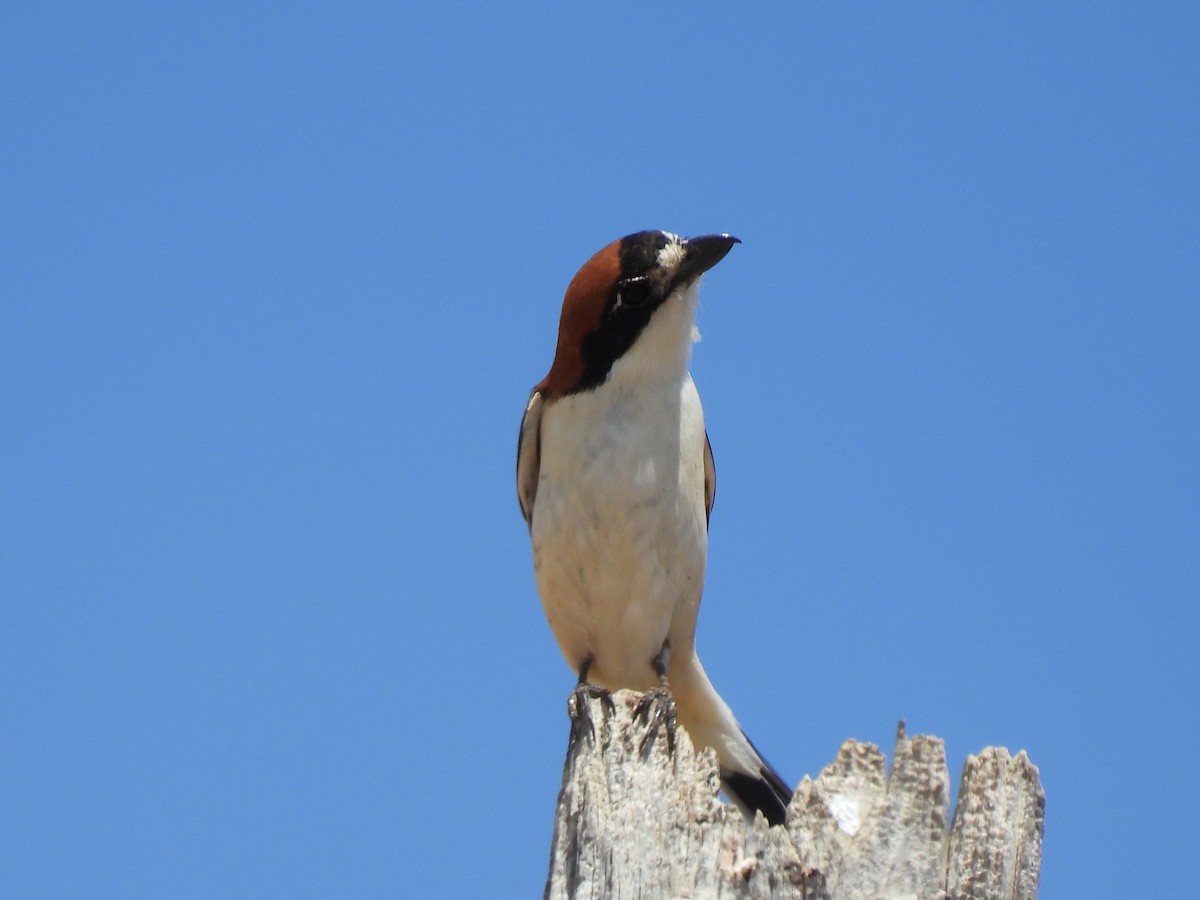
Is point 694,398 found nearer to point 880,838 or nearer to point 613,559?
A: point 613,559

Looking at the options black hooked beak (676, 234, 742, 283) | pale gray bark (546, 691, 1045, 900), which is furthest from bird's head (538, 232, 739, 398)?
pale gray bark (546, 691, 1045, 900)

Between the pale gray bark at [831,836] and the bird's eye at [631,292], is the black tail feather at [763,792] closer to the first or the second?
the bird's eye at [631,292]

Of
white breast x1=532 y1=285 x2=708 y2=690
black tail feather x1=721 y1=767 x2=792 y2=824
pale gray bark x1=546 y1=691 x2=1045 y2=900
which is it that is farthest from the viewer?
black tail feather x1=721 y1=767 x2=792 y2=824

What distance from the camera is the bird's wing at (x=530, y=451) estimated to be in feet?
25.7

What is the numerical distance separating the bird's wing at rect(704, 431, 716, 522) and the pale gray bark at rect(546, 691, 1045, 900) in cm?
322

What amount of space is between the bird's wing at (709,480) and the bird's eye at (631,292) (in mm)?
964

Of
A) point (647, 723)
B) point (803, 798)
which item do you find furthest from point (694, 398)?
point (803, 798)

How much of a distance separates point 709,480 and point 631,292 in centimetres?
130

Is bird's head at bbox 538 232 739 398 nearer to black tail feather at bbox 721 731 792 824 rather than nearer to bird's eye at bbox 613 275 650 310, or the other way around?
bird's eye at bbox 613 275 650 310

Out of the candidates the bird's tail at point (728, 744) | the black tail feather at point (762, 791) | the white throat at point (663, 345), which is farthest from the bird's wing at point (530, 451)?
the black tail feather at point (762, 791)

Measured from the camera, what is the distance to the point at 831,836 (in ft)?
15.0

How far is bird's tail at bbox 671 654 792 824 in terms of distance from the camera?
25.6 feet

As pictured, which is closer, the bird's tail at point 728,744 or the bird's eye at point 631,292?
the bird's eye at point 631,292

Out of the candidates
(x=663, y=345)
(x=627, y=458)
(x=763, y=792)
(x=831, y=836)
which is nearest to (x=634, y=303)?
(x=663, y=345)
